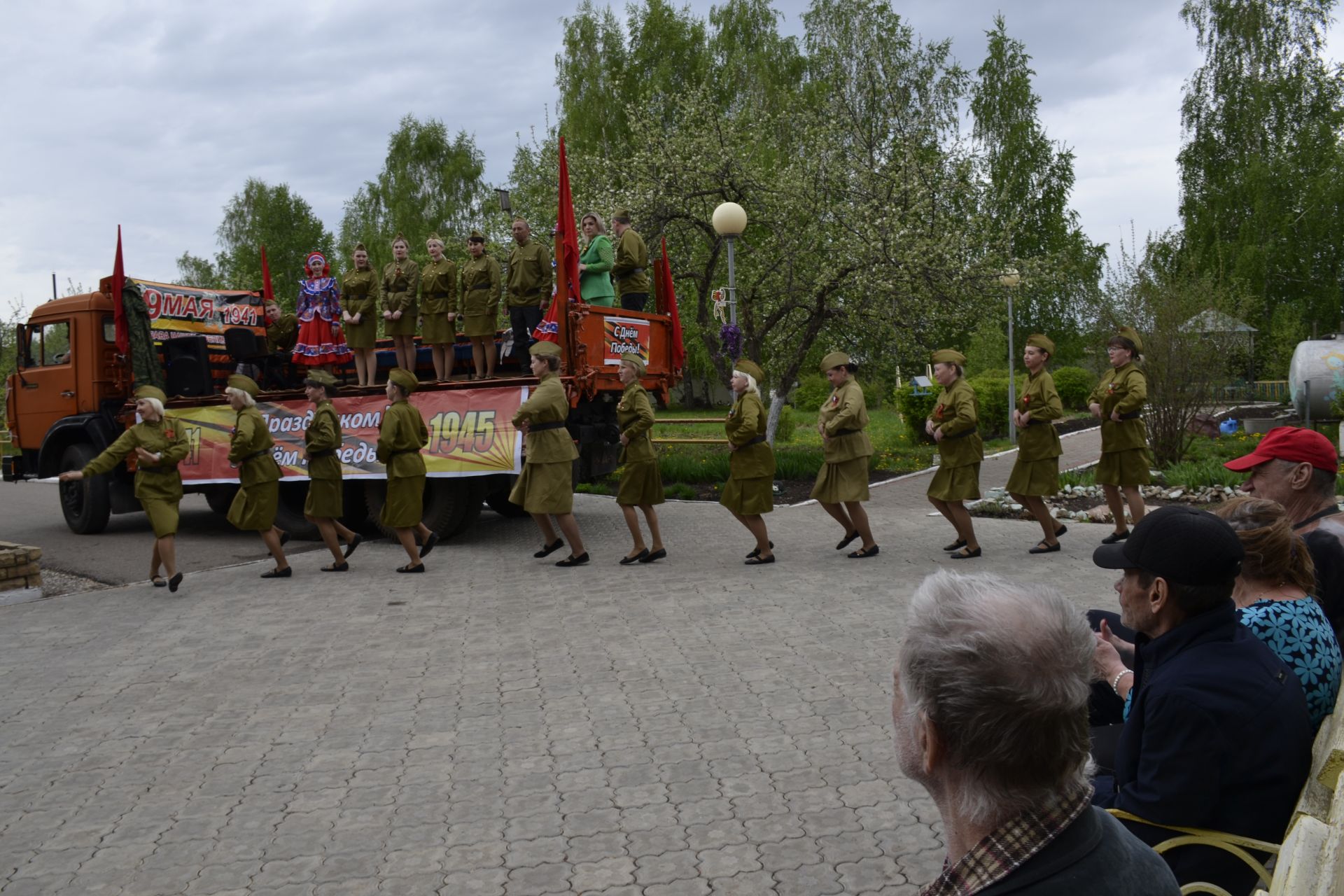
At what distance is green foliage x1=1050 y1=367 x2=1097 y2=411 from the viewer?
30.1 m

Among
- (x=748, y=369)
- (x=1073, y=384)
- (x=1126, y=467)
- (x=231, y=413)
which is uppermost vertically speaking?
(x=748, y=369)

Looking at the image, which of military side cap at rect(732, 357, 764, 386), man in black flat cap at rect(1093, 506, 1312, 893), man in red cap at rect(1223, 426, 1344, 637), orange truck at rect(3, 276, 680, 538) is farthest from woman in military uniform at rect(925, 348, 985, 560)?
man in black flat cap at rect(1093, 506, 1312, 893)

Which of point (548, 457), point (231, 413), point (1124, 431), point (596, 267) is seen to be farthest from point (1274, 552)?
point (231, 413)

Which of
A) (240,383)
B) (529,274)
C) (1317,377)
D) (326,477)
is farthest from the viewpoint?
(1317,377)

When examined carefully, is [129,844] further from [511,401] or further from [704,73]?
[704,73]

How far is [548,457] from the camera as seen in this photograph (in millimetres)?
9609

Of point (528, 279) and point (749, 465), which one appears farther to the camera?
point (528, 279)

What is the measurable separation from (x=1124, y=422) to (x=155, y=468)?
8256 millimetres

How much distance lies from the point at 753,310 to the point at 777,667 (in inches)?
521

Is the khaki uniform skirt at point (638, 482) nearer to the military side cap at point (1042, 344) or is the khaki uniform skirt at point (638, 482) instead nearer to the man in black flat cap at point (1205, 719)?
the military side cap at point (1042, 344)

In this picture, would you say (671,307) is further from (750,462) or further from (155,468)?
(155,468)

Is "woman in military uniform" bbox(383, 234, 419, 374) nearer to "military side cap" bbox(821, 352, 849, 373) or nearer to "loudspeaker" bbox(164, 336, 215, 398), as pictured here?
"loudspeaker" bbox(164, 336, 215, 398)

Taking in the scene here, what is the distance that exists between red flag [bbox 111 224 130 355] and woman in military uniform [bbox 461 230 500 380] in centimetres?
440

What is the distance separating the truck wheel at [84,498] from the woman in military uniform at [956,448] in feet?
32.9
